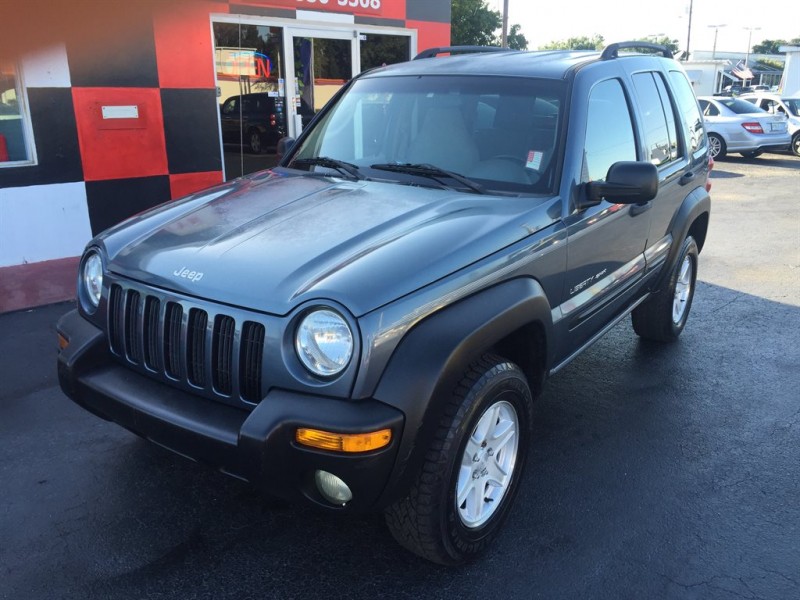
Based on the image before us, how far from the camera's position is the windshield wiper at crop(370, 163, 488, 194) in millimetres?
3083

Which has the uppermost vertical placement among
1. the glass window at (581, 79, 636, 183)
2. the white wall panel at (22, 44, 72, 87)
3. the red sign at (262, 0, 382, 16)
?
the red sign at (262, 0, 382, 16)

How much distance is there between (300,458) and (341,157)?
1.96 meters

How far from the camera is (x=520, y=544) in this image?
276 cm

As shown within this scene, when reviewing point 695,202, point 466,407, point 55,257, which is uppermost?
point 695,202

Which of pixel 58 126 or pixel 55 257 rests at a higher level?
pixel 58 126

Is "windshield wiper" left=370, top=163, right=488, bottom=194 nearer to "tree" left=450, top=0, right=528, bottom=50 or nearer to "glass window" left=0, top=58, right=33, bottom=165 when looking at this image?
"glass window" left=0, top=58, right=33, bottom=165

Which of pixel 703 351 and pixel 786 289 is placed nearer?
pixel 703 351

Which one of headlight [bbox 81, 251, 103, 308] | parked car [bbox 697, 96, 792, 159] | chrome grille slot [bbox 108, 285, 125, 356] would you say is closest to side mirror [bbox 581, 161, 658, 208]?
chrome grille slot [bbox 108, 285, 125, 356]

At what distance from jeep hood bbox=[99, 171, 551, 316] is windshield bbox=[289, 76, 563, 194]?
0.69 feet

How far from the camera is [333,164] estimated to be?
3.52m

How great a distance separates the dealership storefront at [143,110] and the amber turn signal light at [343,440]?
4372 millimetres

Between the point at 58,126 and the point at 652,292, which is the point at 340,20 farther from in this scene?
the point at 652,292

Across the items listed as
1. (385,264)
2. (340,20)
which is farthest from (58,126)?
(385,264)

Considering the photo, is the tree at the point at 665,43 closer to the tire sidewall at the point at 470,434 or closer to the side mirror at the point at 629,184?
the side mirror at the point at 629,184
